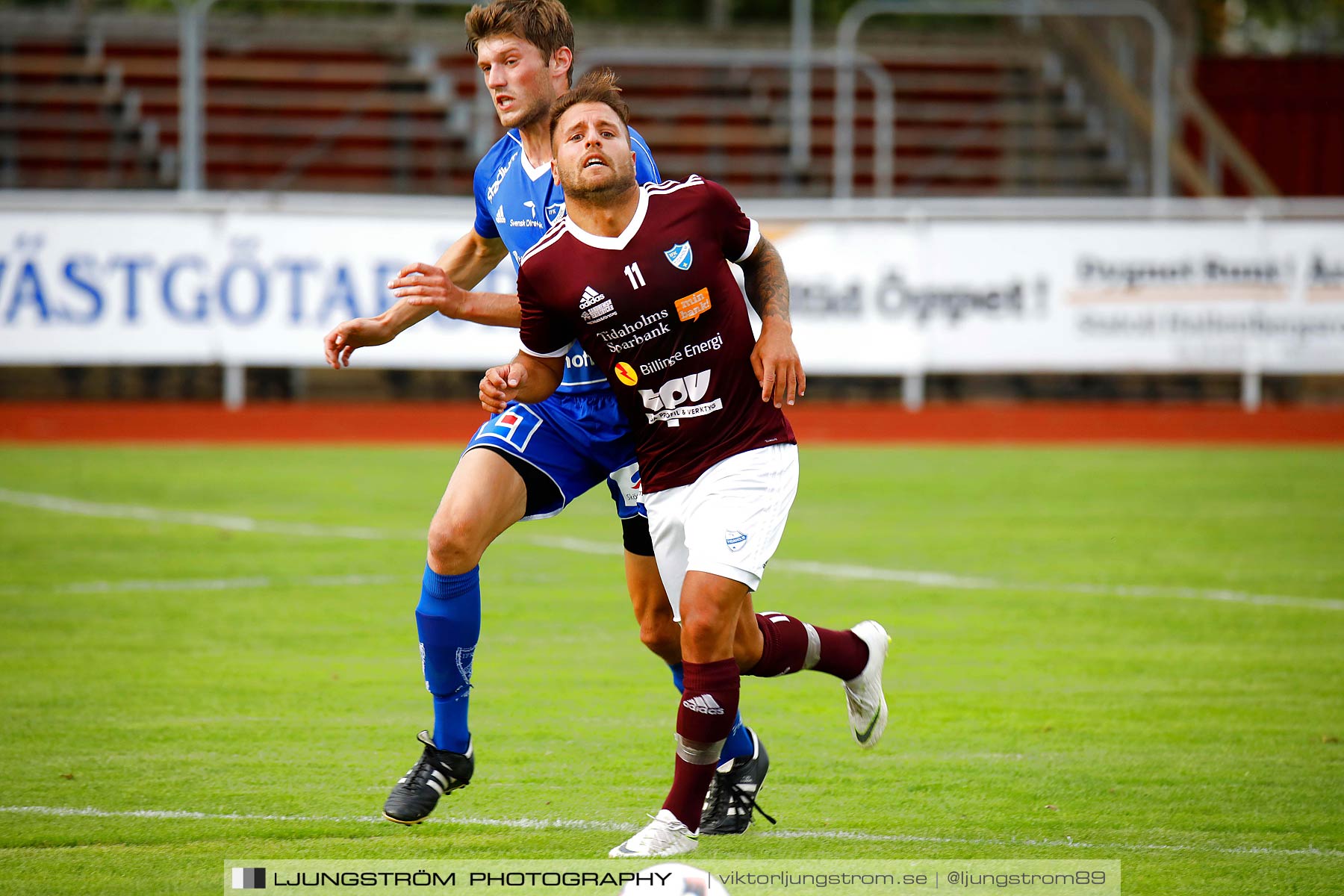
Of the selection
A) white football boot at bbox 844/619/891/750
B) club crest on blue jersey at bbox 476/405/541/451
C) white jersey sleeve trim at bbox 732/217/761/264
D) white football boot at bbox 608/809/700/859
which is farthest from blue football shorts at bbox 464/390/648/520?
white football boot at bbox 608/809/700/859

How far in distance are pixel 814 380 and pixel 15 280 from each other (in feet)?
32.5

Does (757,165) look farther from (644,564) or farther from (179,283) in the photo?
(644,564)

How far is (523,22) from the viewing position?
515 cm

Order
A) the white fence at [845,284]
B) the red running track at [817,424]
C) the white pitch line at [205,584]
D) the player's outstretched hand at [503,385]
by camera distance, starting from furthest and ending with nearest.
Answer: the red running track at [817,424] → the white fence at [845,284] → the white pitch line at [205,584] → the player's outstretched hand at [503,385]

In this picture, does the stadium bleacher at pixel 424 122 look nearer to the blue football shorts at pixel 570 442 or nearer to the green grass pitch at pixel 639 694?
the green grass pitch at pixel 639 694

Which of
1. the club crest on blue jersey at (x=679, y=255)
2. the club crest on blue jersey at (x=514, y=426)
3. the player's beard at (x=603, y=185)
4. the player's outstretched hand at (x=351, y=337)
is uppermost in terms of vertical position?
the player's beard at (x=603, y=185)

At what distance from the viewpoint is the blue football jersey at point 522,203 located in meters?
5.15

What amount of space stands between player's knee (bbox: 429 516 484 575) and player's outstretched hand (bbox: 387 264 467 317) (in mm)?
628

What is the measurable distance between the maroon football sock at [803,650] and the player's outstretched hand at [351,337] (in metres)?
1.47

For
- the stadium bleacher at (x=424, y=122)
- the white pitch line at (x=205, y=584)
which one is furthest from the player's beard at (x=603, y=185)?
the stadium bleacher at (x=424, y=122)

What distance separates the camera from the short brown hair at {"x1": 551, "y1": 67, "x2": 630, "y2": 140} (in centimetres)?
461

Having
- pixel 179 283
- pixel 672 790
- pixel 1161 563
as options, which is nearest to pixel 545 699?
pixel 672 790

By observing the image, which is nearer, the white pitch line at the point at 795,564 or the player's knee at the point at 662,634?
the player's knee at the point at 662,634

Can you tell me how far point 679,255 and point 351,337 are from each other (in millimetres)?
1147
